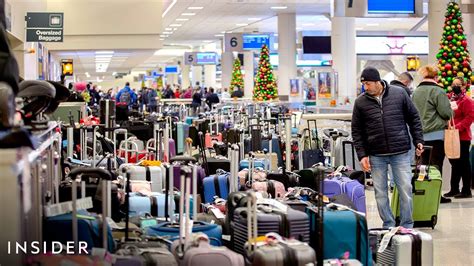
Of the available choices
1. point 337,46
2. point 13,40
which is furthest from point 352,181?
point 337,46

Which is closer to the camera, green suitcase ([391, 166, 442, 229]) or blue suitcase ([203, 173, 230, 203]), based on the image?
blue suitcase ([203, 173, 230, 203])

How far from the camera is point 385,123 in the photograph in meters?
8.72

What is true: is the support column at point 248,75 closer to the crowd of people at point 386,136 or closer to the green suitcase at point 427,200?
the green suitcase at point 427,200

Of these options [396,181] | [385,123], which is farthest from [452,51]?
[385,123]

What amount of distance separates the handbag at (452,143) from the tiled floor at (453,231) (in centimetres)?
72

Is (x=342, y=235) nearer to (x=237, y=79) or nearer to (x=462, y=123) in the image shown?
(x=462, y=123)

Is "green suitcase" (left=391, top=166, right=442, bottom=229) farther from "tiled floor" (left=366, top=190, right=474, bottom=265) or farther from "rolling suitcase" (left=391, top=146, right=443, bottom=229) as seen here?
"tiled floor" (left=366, top=190, right=474, bottom=265)

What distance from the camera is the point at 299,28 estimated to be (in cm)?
4019

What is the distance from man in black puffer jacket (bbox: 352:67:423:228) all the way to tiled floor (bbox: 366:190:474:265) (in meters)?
0.58

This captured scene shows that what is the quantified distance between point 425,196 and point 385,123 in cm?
166

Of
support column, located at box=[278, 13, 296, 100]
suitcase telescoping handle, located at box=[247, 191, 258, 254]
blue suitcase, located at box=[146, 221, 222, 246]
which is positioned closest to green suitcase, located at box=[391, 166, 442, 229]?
blue suitcase, located at box=[146, 221, 222, 246]

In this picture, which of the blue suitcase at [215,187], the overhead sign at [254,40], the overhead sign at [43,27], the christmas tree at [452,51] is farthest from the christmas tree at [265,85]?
the blue suitcase at [215,187]

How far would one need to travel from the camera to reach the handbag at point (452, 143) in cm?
1164

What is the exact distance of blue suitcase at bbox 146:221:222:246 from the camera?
512 centimetres
